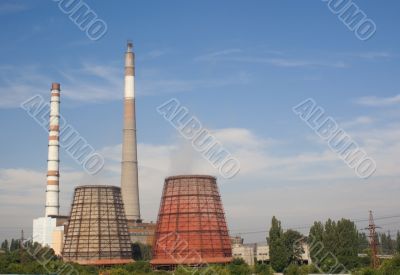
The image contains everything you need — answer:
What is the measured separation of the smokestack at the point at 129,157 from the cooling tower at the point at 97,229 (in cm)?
1051

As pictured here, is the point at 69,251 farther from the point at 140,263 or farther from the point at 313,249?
the point at 313,249

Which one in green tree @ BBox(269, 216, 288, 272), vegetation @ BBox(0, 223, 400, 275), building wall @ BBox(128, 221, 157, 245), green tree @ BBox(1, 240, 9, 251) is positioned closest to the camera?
vegetation @ BBox(0, 223, 400, 275)

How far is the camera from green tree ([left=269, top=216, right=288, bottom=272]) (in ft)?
236

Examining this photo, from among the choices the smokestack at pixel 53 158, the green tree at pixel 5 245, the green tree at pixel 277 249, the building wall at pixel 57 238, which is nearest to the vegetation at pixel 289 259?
the green tree at pixel 277 249

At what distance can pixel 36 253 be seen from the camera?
286 feet

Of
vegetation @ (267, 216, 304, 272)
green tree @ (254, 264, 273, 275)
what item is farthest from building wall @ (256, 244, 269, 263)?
green tree @ (254, 264, 273, 275)

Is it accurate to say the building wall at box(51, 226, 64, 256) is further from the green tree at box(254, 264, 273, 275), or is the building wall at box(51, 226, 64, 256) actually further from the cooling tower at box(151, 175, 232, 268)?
the green tree at box(254, 264, 273, 275)

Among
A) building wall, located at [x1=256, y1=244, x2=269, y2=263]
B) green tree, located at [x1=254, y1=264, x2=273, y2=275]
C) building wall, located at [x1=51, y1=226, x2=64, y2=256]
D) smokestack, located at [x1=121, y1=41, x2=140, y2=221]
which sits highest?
smokestack, located at [x1=121, y1=41, x2=140, y2=221]

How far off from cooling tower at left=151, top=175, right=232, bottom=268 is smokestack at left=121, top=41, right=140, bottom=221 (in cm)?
2322

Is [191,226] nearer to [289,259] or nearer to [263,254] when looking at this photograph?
[289,259]

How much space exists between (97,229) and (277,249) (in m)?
30.5

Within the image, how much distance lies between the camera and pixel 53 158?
102 metres

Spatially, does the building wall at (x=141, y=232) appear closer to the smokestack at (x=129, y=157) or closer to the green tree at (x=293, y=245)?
the smokestack at (x=129, y=157)

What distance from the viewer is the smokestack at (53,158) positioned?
100750mm
